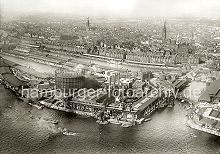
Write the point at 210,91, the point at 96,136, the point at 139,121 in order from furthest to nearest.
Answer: the point at 210,91, the point at 139,121, the point at 96,136

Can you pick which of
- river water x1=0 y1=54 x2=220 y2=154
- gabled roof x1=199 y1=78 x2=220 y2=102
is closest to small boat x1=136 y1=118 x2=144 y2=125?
river water x1=0 y1=54 x2=220 y2=154

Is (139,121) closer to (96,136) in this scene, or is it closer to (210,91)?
(96,136)

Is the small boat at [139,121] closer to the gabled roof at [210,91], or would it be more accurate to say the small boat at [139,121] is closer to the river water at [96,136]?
the river water at [96,136]

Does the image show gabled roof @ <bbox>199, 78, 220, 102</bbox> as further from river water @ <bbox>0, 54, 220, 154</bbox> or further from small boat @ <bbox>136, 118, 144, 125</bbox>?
small boat @ <bbox>136, 118, 144, 125</bbox>

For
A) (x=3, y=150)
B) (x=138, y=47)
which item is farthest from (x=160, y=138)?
(x=138, y=47)

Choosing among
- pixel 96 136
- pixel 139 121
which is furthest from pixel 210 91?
pixel 96 136

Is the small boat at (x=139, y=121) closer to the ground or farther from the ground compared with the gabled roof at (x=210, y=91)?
closer to the ground

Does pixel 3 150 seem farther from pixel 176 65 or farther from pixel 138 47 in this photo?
pixel 138 47

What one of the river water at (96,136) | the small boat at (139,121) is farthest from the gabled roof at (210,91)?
the small boat at (139,121)

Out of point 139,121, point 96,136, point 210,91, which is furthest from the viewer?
point 210,91
